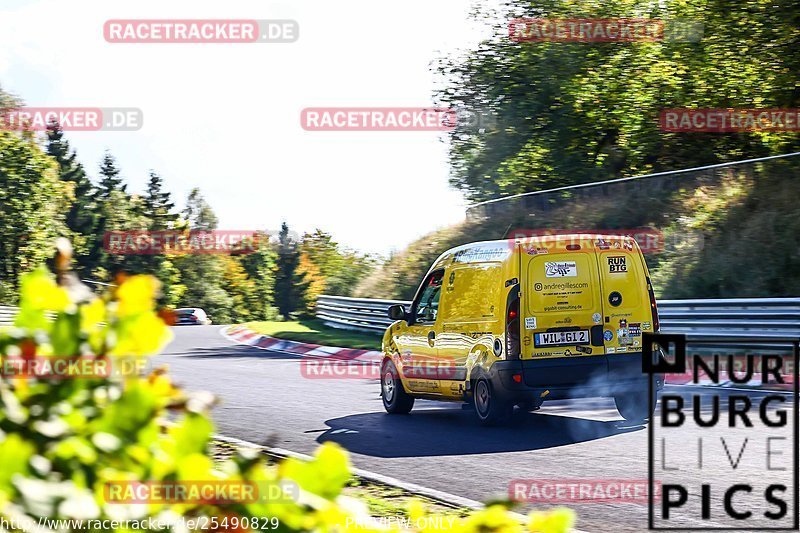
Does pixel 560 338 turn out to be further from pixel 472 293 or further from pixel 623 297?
pixel 472 293

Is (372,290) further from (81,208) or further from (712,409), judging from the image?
(81,208)

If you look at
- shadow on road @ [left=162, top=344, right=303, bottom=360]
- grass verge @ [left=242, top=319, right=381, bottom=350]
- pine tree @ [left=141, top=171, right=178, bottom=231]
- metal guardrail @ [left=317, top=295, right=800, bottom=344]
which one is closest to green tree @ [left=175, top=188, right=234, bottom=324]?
pine tree @ [left=141, top=171, right=178, bottom=231]

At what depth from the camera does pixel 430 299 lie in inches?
479

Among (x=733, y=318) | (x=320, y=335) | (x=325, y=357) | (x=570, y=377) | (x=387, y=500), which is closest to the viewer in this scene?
(x=387, y=500)

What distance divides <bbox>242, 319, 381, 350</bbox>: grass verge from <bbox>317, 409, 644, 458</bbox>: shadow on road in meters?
11.2

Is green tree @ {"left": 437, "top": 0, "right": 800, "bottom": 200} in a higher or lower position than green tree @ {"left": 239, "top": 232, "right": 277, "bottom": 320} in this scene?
Result: higher

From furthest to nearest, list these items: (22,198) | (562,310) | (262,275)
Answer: (262,275)
(22,198)
(562,310)

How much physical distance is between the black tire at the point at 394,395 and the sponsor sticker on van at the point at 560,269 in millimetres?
2748

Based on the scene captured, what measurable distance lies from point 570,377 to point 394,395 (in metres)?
2.76

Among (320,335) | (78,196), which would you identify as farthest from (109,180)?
(320,335)

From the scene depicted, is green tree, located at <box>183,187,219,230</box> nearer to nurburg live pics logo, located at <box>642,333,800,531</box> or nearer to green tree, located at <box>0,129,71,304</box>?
green tree, located at <box>0,129,71,304</box>

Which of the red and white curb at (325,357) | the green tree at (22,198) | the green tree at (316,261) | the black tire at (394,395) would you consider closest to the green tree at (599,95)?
the red and white curb at (325,357)

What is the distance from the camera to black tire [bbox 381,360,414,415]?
1274 cm

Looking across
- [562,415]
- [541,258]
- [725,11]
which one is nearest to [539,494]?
[541,258]
